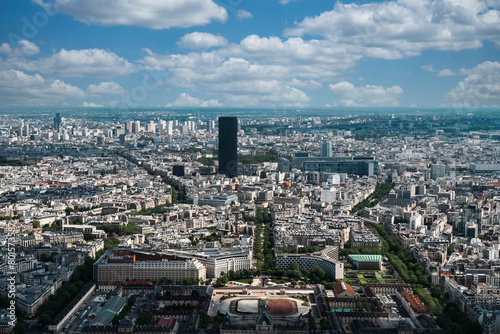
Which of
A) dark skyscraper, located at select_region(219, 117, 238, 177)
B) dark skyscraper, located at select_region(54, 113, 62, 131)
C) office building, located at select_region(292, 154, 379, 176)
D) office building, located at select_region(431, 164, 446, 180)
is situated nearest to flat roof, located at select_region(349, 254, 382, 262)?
office building, located at select_region(431, 164, 446, 180)

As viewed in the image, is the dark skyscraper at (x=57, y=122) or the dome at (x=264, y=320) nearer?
the dome at (x=264, y=320)

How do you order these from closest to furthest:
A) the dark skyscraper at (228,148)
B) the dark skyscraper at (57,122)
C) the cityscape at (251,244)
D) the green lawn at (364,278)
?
the cityscape at (251,244) < the green lawn at (364,278) < the dark skyscraper at (228,148) < the dark skyscraper at (57,122)

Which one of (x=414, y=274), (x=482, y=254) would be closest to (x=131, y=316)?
(x=414, y=274)

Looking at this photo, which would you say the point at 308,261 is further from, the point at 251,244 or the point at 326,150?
the point at 326,150

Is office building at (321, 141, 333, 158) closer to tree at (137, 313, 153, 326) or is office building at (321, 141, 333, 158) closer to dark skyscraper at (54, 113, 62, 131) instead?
dark skyscraper at (54, 113, 62, 131)

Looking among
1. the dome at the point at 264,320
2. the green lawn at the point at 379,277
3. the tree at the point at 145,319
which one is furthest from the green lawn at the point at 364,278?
the tree at the point at 145,319

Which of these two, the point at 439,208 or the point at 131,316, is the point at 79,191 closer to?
the point at 439,208

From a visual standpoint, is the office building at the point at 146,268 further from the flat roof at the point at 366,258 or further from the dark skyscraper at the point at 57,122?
the dark skyscraper at the point at 57,122

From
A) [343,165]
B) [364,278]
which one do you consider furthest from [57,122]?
[364,278]
